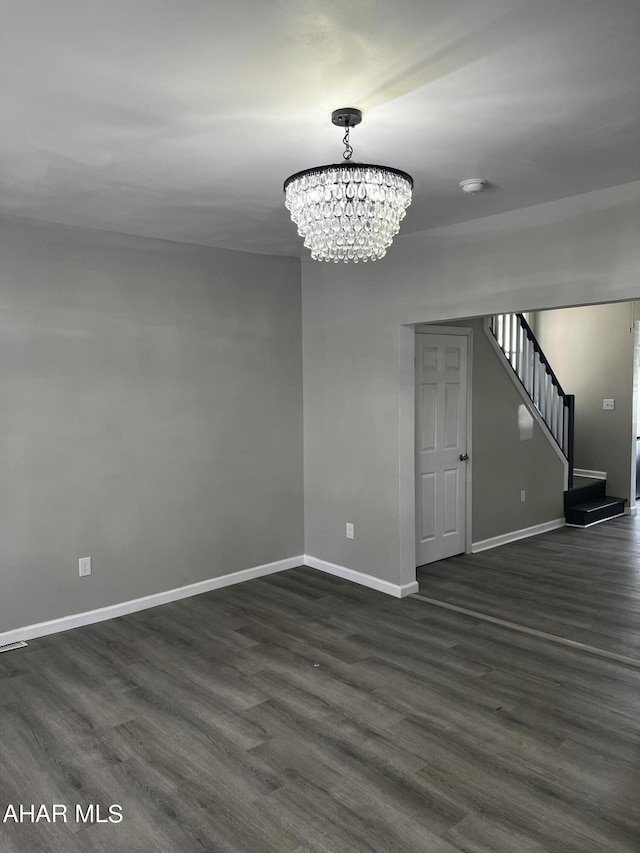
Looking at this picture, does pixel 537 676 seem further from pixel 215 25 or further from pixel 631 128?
pixel 215 25

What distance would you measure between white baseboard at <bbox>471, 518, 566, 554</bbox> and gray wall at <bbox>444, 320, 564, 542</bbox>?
0.04m

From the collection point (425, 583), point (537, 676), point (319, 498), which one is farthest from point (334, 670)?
point (319, 498)

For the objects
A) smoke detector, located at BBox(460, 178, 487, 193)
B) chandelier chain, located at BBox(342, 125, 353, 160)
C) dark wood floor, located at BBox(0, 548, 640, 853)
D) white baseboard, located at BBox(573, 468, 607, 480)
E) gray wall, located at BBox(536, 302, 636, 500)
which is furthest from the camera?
white baseboard, located at BBox(573, 468, 607, 480)

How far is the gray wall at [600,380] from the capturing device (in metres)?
7.51

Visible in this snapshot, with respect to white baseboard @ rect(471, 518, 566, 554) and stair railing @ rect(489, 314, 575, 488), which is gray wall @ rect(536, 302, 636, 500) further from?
white baseboard @ rect(471, 518, 566, 554)

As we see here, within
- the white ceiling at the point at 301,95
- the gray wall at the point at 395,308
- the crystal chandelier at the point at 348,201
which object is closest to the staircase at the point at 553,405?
the gray wall at the point at 395,308

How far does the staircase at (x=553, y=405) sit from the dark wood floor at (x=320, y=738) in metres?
3.11

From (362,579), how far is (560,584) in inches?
59.2

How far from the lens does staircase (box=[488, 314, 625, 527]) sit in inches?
258

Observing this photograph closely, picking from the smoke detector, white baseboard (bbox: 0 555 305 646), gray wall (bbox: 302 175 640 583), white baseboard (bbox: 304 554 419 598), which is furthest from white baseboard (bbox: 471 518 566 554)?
the smoke detector

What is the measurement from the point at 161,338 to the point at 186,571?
1.70 metres
